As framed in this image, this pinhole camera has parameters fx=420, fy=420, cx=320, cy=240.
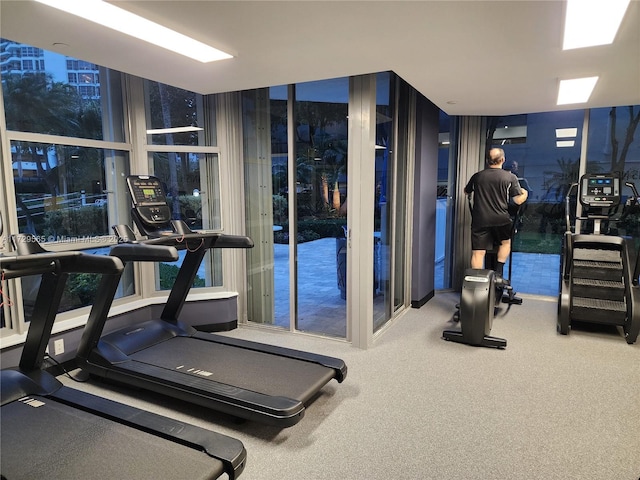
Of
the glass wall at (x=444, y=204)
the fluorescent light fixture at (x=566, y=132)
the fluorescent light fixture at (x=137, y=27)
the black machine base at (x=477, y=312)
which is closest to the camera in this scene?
the fluorescent light fixture at (x=137, y=27)

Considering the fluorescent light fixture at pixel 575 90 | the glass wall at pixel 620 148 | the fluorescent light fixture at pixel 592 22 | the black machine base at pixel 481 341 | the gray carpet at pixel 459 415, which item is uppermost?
the fluorescent light fixture at pixel 592 22

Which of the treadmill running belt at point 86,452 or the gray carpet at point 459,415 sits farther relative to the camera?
the gray carpet at point 459,415

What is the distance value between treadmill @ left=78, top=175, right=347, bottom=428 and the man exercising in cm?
287

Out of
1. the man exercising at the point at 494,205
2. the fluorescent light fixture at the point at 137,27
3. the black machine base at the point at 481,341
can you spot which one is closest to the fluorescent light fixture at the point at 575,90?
the man exercising at the point at 494,205

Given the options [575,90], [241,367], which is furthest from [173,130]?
[575,90]

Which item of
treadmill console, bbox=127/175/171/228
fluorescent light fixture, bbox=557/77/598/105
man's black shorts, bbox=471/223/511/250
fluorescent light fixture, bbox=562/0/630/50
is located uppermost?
fluorescent light fixture, bbox=562/0/630/50

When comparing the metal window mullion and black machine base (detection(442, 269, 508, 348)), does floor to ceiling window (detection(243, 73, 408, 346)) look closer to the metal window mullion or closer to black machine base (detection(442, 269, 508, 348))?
the metal window mullion

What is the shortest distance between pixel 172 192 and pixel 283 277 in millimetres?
1535

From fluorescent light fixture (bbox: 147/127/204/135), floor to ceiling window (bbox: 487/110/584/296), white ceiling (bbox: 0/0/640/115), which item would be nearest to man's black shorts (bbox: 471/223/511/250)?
floor to ceiling window (bbox: 487/110/584/296)

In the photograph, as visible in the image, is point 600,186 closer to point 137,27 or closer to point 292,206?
point 292,206

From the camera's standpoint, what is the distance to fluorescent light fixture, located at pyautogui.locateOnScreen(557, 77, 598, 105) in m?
3.96

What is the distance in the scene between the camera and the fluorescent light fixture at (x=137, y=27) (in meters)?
2.33

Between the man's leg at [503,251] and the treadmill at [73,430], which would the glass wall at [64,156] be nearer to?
the treadmill at [73,430]

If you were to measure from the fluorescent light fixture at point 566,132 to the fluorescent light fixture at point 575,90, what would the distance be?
884 mm
